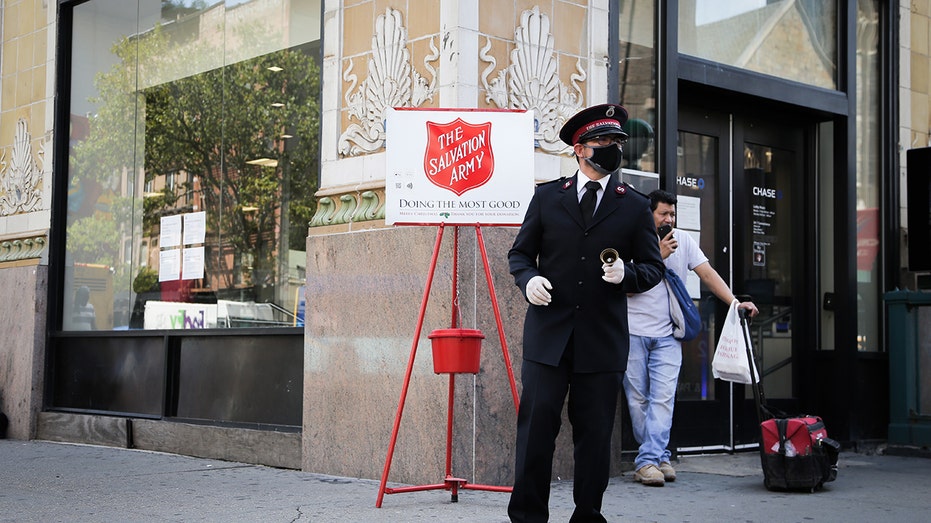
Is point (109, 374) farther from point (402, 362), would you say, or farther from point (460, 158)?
point (460, 158)

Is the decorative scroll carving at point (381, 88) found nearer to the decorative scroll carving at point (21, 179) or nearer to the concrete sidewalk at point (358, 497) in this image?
the concrete sidewalk at point (358, 497)

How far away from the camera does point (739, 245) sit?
9.01m

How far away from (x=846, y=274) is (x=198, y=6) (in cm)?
605

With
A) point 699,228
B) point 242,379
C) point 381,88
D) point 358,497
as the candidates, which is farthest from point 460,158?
point 242,379

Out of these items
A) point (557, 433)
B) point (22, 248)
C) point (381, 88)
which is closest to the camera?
point (557, 433)

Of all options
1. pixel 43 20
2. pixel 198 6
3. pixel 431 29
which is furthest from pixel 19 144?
pixel 431 29

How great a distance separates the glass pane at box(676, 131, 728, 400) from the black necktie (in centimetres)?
357

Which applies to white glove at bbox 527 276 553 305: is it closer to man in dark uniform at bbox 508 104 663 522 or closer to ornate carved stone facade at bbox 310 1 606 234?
man in dark uniform at bbox 508 104 663 522

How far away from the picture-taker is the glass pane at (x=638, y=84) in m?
8.05

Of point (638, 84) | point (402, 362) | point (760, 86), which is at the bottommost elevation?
point (402, 362)

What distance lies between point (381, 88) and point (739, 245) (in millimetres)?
3313

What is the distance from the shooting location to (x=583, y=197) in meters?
5.12

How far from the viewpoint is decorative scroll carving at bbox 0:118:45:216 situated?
10.8 metres

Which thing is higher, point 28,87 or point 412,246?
Answer: point 28,87
